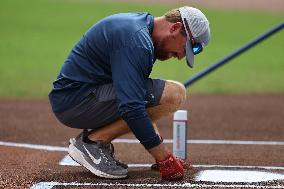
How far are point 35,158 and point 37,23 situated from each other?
15.4 metres

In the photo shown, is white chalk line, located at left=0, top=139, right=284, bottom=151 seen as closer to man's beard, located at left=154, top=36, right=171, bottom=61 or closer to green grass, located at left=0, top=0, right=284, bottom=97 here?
man's beard, located at left=154, top=36, right=171, bottom=61

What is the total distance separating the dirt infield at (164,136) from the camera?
14.9 feet

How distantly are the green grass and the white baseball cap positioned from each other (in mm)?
7182

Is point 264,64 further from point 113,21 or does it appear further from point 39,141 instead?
point 113,21

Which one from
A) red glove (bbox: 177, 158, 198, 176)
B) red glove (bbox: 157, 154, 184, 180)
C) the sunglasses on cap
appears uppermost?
the sunglasses on cap

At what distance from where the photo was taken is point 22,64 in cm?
1511

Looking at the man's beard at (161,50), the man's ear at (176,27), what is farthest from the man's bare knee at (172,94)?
the man's ear at (176,27)

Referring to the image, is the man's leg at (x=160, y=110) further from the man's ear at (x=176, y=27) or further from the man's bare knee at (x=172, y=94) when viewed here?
the man's ear at (x=176, y=27)

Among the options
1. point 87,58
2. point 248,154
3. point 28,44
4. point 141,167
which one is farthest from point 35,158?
point 28,44

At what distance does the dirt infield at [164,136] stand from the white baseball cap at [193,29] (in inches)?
33.3

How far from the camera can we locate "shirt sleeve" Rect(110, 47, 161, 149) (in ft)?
13.6

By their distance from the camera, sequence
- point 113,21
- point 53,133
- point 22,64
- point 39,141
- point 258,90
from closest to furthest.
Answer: point 113,21 → point 39,141 → point 53,133 → point 258,90 → point 22,64

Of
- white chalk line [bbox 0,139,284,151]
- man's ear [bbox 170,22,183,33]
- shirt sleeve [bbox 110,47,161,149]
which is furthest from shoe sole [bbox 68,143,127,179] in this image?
white chalk line [bbox 0,139,284,151]

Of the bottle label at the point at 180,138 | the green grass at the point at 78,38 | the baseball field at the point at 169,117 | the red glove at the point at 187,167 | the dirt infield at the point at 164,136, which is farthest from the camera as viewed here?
the green grass at the point at 78,38
